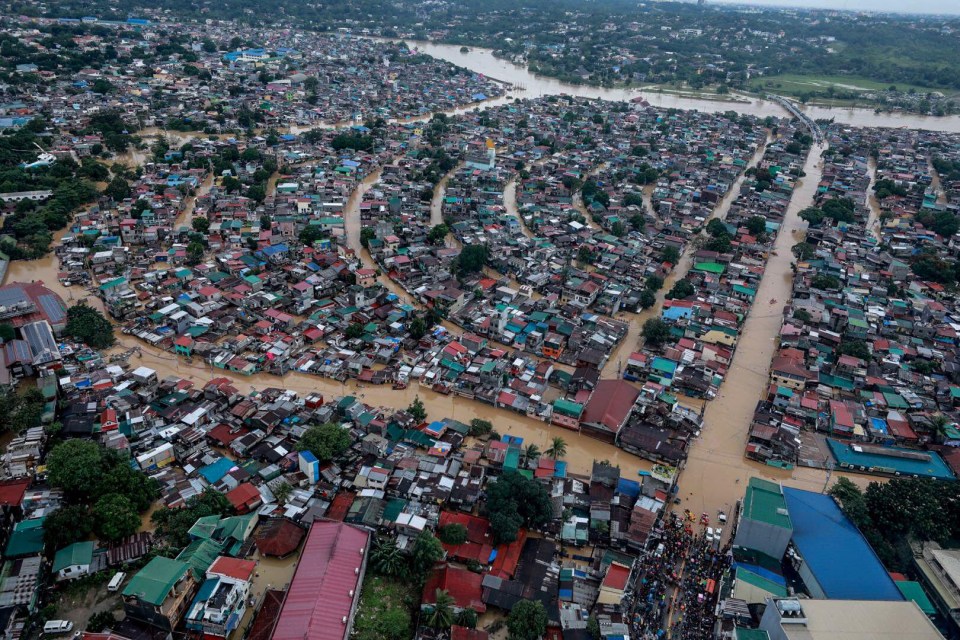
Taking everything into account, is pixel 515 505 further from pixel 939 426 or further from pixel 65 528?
pixel 939 426

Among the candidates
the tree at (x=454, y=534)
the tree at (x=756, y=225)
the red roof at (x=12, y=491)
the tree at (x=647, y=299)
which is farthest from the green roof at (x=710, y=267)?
the red roof at (x=12, y=491)

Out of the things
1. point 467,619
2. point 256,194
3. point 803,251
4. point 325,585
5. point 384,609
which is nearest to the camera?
point 325,585

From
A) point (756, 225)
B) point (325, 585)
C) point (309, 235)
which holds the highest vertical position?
point (756, 225)

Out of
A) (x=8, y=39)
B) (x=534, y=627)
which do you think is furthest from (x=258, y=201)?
(x=8, y=39)

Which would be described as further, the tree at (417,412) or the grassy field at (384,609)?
the tree at (417,412)

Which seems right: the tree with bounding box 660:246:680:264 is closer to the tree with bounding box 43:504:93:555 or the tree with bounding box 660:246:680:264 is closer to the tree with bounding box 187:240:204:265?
the tree with bounding box 187:240:204:265

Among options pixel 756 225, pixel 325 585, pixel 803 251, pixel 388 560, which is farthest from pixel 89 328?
pixel 803 251

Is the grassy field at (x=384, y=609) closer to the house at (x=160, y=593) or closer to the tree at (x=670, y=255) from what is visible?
the house at (x=160, y=593)
